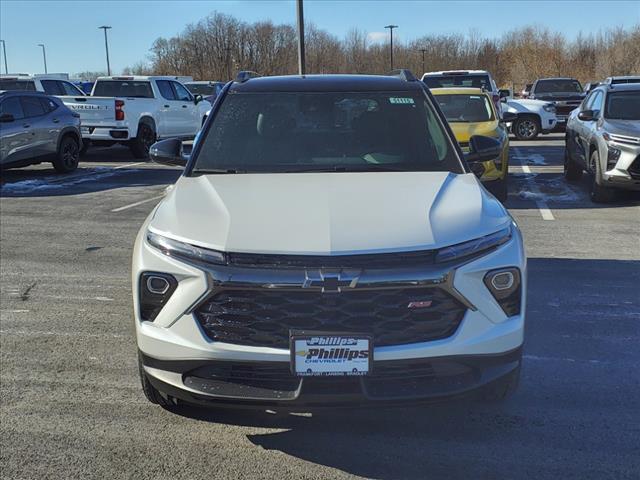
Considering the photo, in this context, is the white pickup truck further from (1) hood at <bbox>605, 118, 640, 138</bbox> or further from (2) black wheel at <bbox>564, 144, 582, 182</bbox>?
(1) hood at <bbox>605, 118, 640, 138</bbox>

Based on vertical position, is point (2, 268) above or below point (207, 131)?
below

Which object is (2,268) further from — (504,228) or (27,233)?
(504,228)

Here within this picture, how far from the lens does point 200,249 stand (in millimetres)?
2902

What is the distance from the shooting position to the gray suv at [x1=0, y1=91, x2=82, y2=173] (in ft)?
41.0

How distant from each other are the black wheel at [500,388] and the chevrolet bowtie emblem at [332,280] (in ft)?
2.49

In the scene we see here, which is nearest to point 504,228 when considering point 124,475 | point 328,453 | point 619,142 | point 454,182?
point 454,182

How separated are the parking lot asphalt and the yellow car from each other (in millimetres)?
2814

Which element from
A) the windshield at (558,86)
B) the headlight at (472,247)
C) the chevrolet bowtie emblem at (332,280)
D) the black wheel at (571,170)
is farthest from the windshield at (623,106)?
the windshield at (558,86)

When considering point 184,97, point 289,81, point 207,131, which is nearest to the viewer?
point 207,131

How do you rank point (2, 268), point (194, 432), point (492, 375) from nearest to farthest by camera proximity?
point (492, 375) → point (194, 432) → point (2, 268)

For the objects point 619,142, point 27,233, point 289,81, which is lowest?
point 27,233

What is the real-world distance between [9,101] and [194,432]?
11.2 m

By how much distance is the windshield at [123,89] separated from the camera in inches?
661

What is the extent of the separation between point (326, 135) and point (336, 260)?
1667mm
